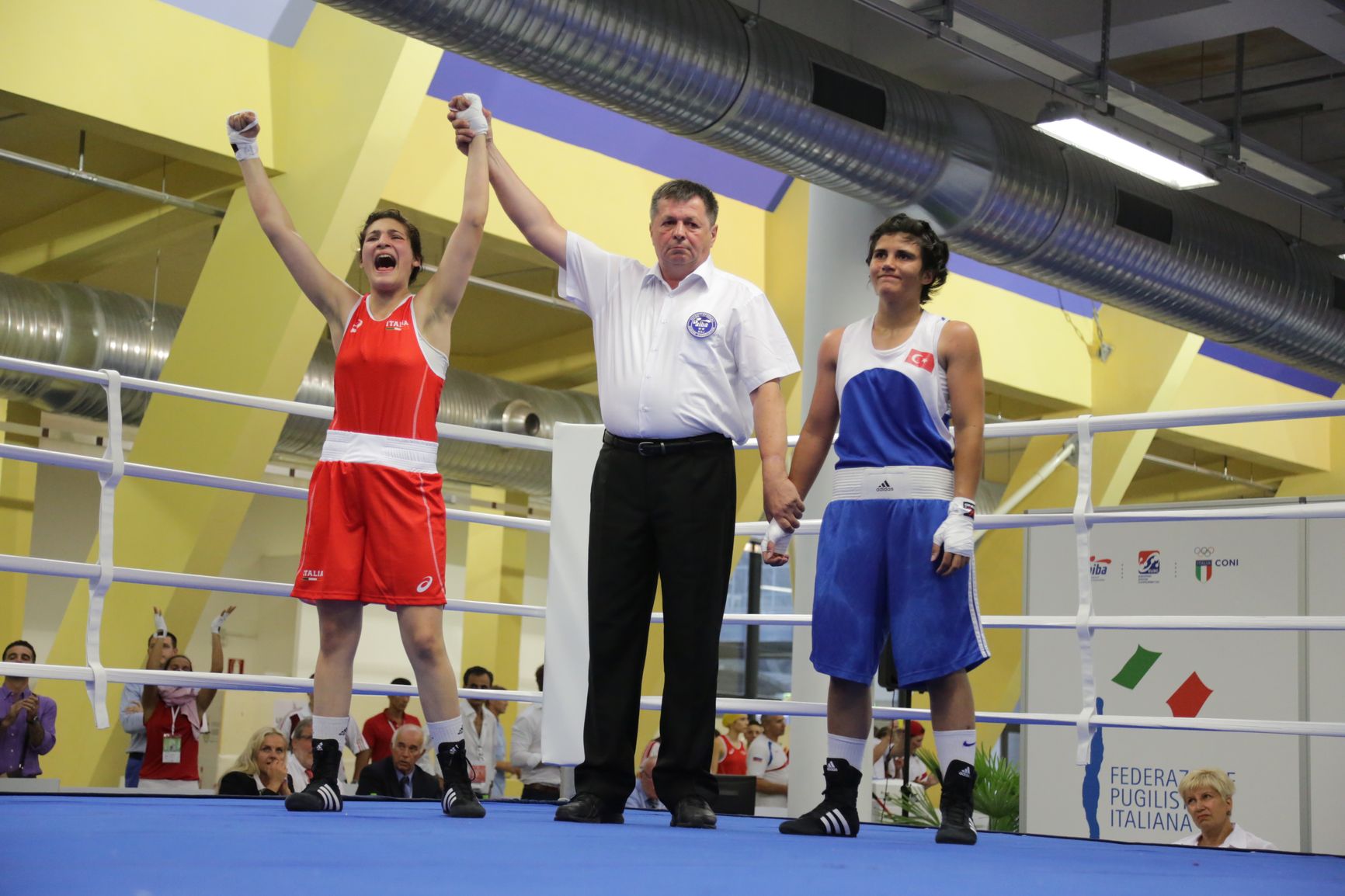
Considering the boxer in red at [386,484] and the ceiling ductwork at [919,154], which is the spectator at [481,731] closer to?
the ceiling ductwork at [919,154]

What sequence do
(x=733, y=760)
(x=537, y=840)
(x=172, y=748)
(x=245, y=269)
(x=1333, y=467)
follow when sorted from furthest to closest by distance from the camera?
(x=1333, y=467) → (x=733, y=760) → (x=245, y=269) → (x=172, y=748) → (x=537, y=840)

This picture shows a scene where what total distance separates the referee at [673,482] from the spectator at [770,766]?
711 cm

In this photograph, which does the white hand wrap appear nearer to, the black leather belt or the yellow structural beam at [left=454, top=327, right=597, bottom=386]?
the black leather belt

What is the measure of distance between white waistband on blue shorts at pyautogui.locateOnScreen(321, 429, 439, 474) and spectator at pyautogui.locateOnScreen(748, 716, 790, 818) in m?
7.31

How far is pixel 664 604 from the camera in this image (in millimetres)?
2836

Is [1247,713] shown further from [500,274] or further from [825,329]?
[500,274]

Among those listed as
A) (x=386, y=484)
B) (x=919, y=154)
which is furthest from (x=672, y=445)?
(x=919, y=154)

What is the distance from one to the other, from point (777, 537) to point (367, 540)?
2.68ft

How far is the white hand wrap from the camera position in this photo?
2.83m

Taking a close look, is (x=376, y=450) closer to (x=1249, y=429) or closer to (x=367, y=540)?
(x=367, y=540)

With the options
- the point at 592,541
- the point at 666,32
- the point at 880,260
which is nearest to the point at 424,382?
the point at 592,541

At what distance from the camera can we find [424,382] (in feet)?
9.38

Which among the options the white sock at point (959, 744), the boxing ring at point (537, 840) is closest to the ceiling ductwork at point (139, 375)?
the boxing ring at point (537, 840)

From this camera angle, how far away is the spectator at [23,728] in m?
6.42
